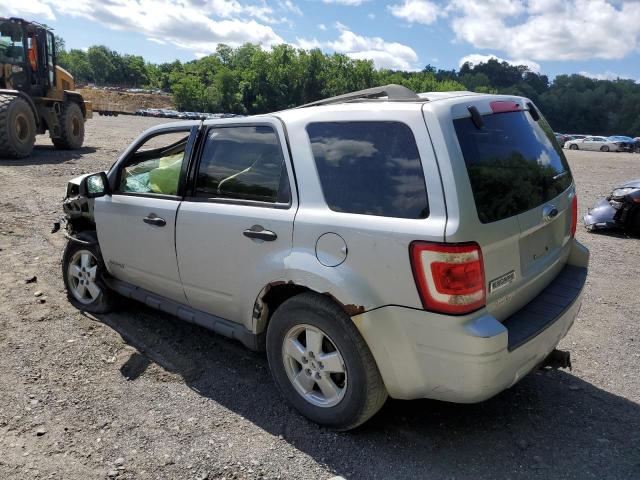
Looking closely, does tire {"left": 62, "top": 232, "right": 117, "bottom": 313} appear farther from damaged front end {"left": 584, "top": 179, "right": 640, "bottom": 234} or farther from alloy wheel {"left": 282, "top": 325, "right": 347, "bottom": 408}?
damaged front end {"left": 584, "top": 179, "right": 640, "bottom": 234}

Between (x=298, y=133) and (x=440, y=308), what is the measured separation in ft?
4.39

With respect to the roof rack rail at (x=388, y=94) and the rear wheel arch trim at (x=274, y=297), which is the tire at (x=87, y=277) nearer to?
the rear wheel arch trim at (x=274, y=297)

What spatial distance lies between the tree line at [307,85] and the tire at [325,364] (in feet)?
270

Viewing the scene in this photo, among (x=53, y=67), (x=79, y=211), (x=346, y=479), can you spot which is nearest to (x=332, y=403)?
(x=346, y=479)

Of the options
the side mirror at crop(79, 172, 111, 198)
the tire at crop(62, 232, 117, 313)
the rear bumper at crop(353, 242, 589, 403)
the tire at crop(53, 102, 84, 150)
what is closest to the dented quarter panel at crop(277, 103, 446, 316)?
the rear bumper at crop(353, 242, 589, 403)

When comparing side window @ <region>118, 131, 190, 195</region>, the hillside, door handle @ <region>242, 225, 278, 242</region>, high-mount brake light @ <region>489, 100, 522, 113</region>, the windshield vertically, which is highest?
the windshield

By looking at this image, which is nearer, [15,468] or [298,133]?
[15,468]

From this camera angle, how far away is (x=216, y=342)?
421 centimetres

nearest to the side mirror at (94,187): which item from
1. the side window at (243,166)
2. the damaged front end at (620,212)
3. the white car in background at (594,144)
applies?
the side window at (243,166)

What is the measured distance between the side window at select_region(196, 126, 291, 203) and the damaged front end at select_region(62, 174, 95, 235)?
5.13ft

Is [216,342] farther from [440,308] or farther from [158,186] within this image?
[440,308]

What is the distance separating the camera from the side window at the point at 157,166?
3.90 meters

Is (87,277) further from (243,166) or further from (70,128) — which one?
(70,128)

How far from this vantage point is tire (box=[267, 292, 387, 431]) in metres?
2.79
